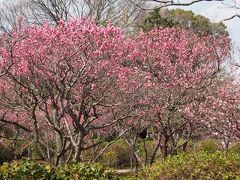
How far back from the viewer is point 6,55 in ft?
40.3

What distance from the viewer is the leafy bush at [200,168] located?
21.4 feet

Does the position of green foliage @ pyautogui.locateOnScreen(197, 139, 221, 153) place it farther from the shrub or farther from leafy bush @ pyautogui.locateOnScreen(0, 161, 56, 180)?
leafy bush @ pyautogui.locateOnScreen(0, 161, 56, 180)

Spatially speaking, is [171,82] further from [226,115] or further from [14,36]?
[14,36]

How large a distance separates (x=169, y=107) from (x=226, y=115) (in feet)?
10.1

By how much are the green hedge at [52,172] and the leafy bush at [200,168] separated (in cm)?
124

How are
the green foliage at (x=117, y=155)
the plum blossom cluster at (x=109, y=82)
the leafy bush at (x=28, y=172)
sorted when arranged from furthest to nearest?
the green foliage at (x=117, y=155)
the plum blossom cluster at (x=109, y=82)
the leafy bush at (x=28, y=172)

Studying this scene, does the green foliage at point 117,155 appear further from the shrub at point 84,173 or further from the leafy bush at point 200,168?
the leafy bush at point 200,168

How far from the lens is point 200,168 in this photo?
21.9 ft

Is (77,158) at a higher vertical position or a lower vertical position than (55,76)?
lower

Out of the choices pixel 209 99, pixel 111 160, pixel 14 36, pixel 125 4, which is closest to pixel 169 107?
pixel 209 99

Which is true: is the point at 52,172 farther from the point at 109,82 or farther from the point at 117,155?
the point at 117,155

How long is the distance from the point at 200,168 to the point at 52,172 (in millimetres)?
3204

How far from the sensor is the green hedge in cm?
823

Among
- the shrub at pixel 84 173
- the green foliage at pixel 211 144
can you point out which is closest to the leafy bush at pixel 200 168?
the shrub at pixel 84 173
